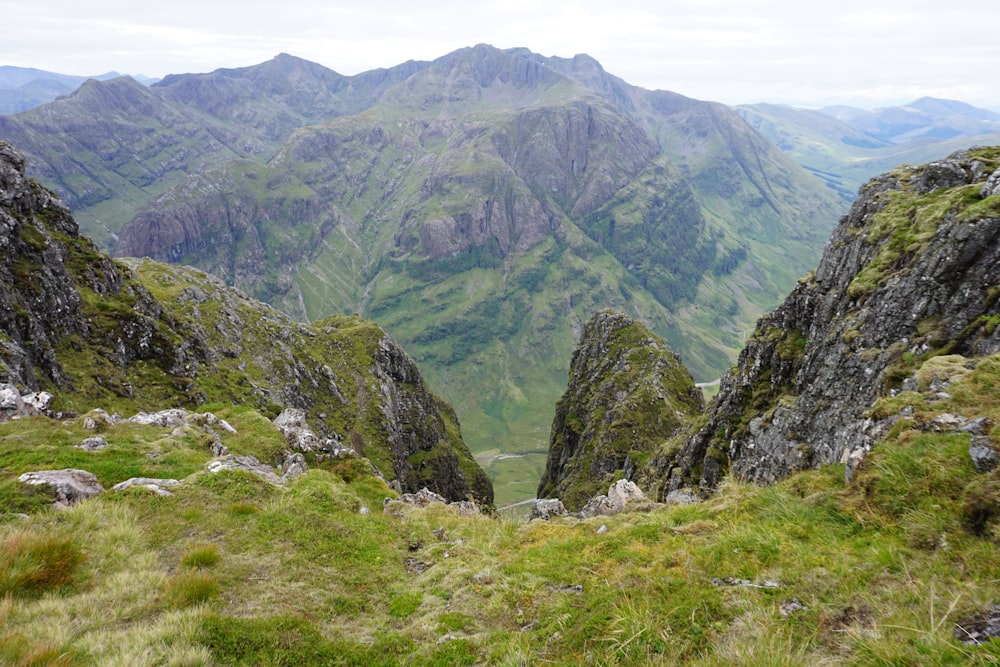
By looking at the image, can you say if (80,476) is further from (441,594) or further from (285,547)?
(441,594)

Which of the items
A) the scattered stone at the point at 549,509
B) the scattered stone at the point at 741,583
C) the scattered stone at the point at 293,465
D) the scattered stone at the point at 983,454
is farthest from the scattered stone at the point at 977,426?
the scattered stone at the point at 293,465

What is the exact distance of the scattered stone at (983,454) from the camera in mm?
10828

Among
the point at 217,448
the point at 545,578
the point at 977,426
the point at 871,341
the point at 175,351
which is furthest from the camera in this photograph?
the point at 175,351

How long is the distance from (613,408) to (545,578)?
4467 inches

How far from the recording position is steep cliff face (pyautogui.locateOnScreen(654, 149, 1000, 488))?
3003 cm

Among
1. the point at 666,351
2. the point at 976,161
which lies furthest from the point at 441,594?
the point at 666,351

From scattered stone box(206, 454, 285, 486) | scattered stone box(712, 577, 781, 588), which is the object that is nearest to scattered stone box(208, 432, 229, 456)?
scattered stone box(206, 454, 285, 486)

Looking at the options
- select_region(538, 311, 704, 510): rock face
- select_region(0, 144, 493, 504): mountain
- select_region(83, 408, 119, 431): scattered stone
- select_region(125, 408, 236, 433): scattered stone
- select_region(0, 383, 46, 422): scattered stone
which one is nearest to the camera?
select_region(83, 408, 119, 431): scattered stone

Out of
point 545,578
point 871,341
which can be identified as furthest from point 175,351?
point 871,341

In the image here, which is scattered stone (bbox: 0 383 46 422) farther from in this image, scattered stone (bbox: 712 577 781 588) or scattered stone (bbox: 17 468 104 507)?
scattered stone (bbox: 712 577 781 588)

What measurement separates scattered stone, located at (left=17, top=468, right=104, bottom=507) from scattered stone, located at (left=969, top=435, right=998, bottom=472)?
90.8 feet

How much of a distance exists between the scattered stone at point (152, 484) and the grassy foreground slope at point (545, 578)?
1.54 ft

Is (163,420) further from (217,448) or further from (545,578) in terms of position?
(545,578)

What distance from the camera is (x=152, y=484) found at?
19344 mm
